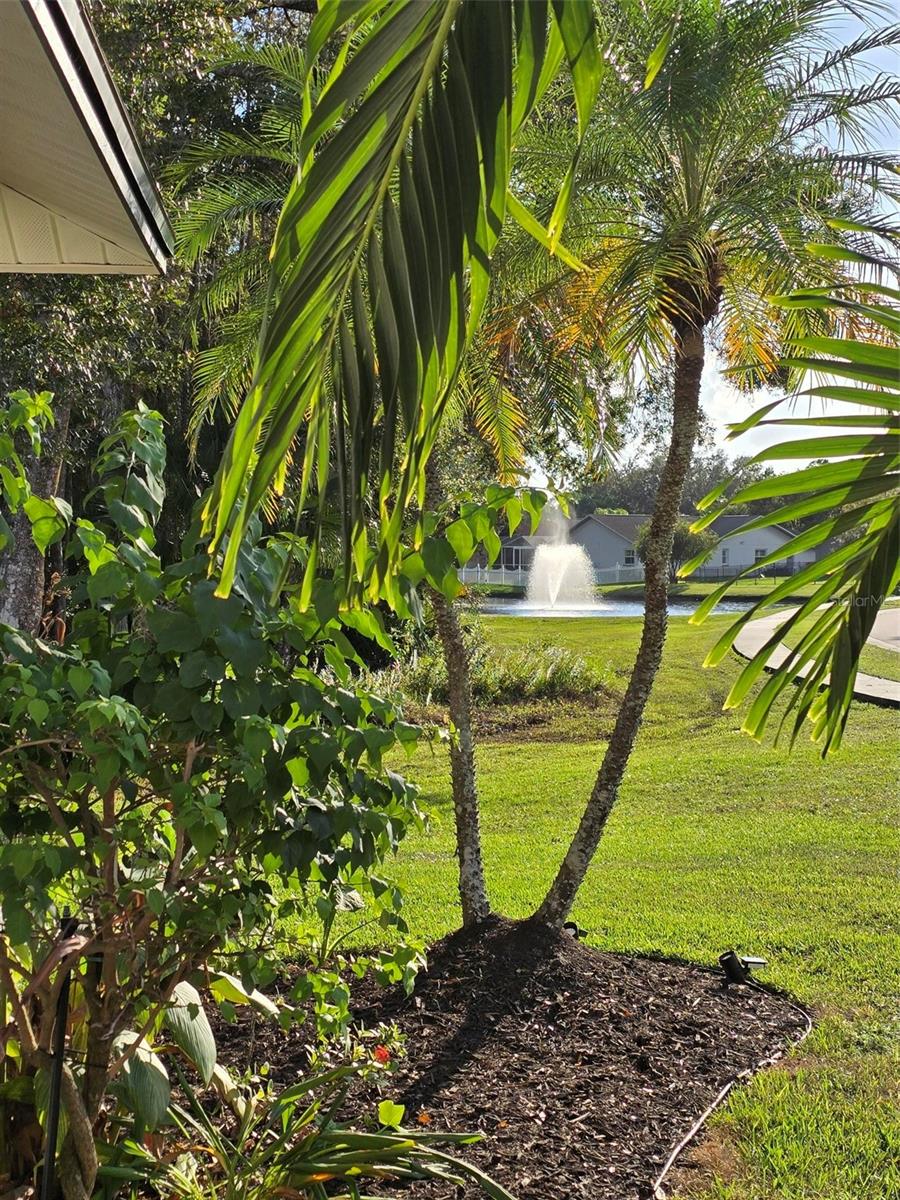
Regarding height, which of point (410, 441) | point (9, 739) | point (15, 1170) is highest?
point (410, 441)

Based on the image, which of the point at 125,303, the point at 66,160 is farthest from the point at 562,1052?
the point at 125,303

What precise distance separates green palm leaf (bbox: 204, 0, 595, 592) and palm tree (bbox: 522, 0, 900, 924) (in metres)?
4.37

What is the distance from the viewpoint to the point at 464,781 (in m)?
5.83

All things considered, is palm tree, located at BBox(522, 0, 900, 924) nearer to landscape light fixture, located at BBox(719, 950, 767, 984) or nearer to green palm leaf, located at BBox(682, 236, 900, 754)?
landscape light fixture, located at BBox(719, 950, 767, 984)

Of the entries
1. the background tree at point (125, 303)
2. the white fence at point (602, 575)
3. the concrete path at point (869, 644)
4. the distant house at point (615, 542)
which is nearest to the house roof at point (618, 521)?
the distant house at point (615, 542)

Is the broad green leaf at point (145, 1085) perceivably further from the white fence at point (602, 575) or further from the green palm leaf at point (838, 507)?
the white fence at point (602, 575)

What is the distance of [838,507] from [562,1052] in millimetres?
3154

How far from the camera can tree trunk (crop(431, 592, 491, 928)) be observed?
5719 millimetres

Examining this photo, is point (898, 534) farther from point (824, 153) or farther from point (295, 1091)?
point (824, 153)

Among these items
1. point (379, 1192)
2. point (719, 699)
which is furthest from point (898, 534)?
point (719, 699)

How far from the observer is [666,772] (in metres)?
12.1

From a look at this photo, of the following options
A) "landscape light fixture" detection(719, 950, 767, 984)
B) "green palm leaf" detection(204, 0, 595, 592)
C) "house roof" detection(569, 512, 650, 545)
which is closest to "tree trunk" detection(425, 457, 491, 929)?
"landscape light fixture" detection(719, 950, 767, 984)

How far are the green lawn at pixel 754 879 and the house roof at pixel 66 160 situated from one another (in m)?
1.79

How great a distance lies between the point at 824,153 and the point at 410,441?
5.81 metres
